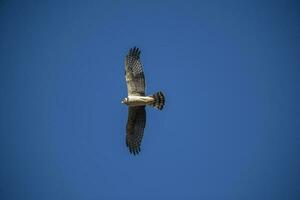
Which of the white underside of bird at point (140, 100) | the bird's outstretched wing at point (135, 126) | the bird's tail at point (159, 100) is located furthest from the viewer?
the bird's outstretched wing at point (135, 126)

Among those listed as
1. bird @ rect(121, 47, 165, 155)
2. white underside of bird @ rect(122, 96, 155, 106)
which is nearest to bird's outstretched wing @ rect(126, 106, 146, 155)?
bird @ rect(121, 47, 165, 155)

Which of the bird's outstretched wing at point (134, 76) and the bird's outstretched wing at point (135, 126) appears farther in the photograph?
the bird's outstretched wing at point (135, 126)

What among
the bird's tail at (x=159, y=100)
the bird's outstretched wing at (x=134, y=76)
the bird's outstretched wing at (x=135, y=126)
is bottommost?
the bird's outstretched wing at (x=135, y=126)

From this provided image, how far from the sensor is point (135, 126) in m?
18.3

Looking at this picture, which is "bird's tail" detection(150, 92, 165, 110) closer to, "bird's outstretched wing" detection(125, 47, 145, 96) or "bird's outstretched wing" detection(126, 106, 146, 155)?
"bird's outstretched wing" detection(125, 47, 145, 96)

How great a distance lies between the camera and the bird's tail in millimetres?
17484

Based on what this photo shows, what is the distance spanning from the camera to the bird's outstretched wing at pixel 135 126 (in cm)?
1814

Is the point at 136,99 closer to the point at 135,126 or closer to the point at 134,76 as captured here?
the point at 134,76

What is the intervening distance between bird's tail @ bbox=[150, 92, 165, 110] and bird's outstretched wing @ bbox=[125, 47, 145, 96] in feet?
1.79

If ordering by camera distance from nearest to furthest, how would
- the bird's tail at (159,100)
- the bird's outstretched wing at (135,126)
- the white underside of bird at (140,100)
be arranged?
the bird's tail at (159,100) → the white underside of bird at (140,100) → the bird's outstretched wing at (135,126)

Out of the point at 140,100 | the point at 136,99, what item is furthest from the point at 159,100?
the point at 136,99

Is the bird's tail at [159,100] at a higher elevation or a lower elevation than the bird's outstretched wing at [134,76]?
lower

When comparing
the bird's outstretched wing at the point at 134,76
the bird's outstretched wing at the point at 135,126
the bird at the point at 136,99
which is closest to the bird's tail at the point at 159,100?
the bird at the point at 136,99

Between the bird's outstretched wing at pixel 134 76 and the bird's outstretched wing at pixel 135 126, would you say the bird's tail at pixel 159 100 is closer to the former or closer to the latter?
the bird's outstretched wing at pixel 134 76
